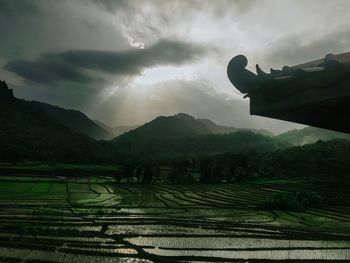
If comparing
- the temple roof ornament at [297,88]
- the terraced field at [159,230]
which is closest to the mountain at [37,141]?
the terraced field at [159,230]

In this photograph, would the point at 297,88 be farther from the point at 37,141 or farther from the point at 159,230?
the point at 37,141

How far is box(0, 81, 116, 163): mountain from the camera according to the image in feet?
Answer: 314

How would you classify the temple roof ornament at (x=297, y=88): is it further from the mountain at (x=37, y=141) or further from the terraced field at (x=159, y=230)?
the mountain at (x=37, y=141)

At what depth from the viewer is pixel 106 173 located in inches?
3061

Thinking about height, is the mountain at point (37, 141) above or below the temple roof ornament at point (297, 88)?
above

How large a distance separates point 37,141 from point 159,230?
382 ft

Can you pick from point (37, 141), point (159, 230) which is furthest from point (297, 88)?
point (37, 141)

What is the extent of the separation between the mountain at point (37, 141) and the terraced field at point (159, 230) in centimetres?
4847

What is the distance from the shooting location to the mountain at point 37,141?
95700 millimetres

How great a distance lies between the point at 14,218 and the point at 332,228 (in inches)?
888

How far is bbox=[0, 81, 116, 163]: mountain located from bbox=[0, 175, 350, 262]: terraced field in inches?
1908

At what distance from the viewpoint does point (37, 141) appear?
442 ft

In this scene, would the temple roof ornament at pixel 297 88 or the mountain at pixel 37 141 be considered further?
the mountain at pixel 37 141

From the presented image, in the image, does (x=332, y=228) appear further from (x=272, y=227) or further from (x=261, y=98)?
(x=261, y=98)
